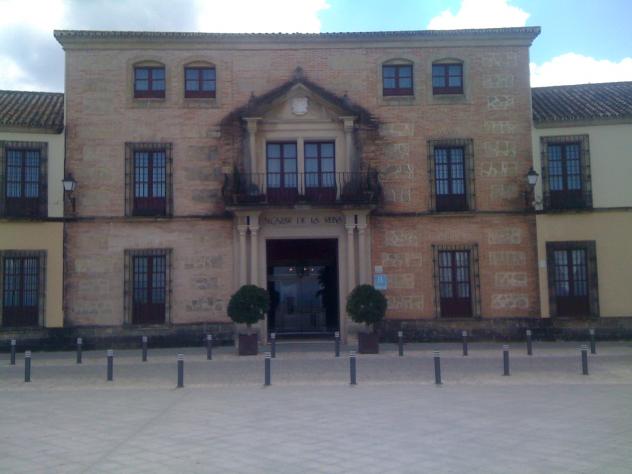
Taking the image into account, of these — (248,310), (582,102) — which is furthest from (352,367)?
(582,102)

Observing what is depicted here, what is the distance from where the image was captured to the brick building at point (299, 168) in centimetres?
2175

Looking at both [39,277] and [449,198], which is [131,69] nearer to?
[39,277]

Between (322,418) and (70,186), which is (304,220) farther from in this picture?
(322,418)

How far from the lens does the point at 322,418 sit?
10.2 m

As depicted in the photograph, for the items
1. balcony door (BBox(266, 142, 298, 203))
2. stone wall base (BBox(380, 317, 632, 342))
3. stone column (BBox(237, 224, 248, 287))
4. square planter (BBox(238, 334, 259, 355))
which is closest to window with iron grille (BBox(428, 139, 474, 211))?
stone wall base (BBox(380, 317, 632, 342))

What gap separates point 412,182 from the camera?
2234 cm

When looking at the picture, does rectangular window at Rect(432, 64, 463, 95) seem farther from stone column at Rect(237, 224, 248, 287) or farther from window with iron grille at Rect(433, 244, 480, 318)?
stone column at Rect(237, 224, 248, 287)

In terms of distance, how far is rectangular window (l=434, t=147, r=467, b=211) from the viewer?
2245cm

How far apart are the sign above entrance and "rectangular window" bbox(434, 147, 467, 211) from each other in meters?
3.59

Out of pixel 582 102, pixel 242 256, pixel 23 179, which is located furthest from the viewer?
pixel 582 102

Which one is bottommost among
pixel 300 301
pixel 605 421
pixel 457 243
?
pixel 605 421

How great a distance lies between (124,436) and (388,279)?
13914mm

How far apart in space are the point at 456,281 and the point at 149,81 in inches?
496

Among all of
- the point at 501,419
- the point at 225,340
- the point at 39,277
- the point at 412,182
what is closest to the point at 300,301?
the point at 225,340
